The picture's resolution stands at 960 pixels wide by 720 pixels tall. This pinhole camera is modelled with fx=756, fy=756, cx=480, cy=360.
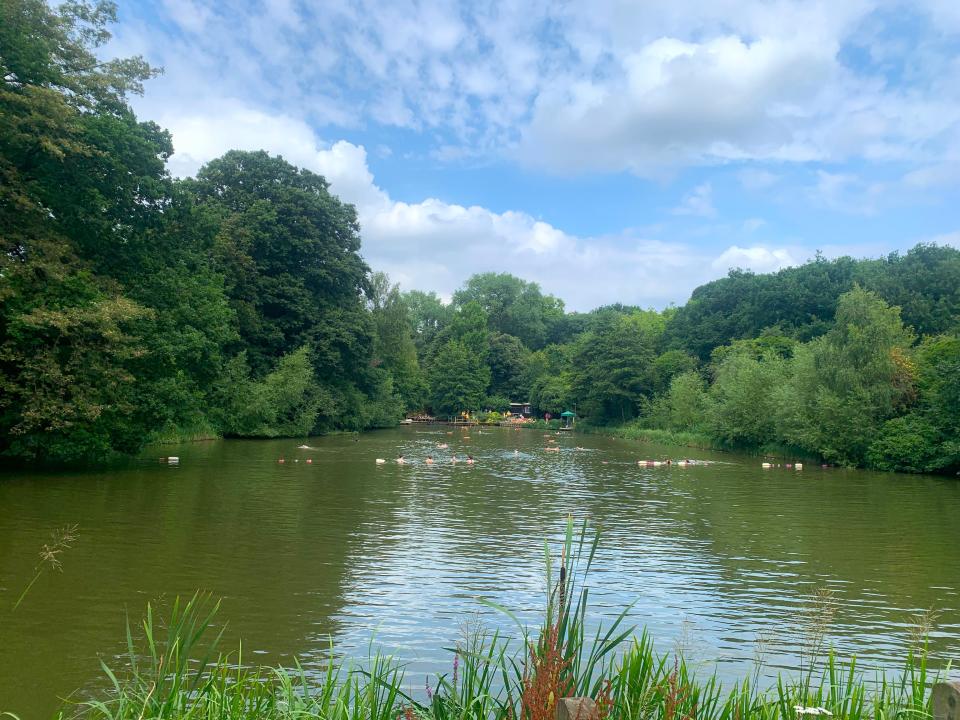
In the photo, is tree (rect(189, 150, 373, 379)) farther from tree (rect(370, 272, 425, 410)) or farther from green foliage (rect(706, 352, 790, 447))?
green foliage (rect(706, 352, 790, 447))

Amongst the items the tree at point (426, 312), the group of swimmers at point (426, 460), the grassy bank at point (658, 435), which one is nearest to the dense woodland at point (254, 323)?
the grassy bank at point (658, 435)

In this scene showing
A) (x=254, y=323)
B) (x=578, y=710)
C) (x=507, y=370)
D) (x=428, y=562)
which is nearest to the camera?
(x=578, y=710)

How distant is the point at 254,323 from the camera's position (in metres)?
41.7

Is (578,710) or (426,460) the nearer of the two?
(578,710)

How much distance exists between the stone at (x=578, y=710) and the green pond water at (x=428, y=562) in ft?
10.9

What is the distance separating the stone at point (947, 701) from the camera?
8.84 feet

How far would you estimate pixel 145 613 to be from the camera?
8000 millimetres

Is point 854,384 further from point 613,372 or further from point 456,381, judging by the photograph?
point 456,381

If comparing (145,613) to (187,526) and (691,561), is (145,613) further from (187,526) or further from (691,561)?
(691,561)

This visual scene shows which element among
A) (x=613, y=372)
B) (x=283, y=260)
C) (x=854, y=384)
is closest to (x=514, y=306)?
(x=613, y=372)

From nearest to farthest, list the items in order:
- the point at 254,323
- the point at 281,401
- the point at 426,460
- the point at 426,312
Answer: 1. the point at 426,460
2. the point at 281,401
3. the point at 254,323
4. the point at 426,312

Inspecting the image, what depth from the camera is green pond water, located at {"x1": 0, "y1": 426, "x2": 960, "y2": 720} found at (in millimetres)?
7379

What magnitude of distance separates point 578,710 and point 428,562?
881 centimetres

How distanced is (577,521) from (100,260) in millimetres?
15327
